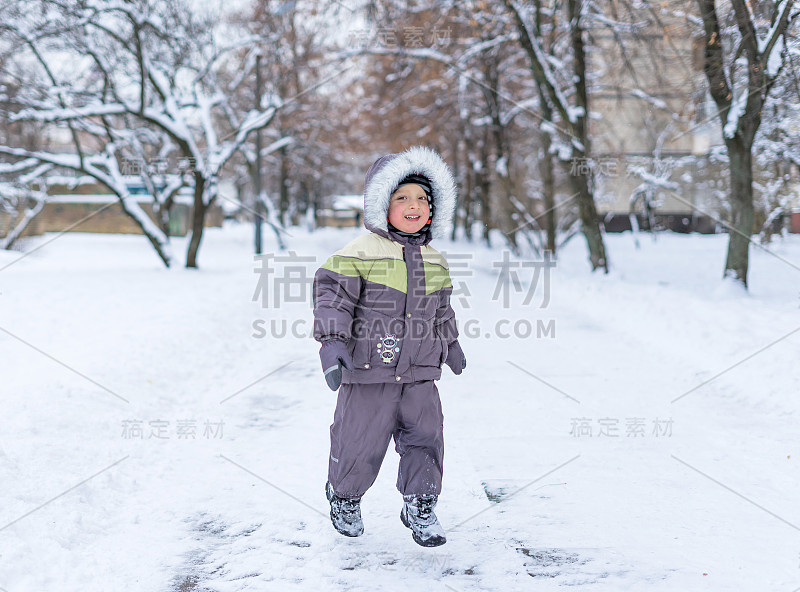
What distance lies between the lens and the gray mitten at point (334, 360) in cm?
289

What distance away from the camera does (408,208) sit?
3.17 metres

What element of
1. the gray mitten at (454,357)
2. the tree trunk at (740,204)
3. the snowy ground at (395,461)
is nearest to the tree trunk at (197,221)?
the snowy ground at (395,461)

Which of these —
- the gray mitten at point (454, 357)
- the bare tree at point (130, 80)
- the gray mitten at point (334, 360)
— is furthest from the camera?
the bare tree at point (130, 80)

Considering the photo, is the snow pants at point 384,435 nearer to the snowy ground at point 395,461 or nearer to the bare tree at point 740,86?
the snowy ground at point 395,461

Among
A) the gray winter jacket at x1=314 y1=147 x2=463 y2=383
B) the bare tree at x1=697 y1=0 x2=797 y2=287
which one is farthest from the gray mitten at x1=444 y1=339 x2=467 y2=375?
the bare tree at x1=697 y1=0 x2=797 y2=287

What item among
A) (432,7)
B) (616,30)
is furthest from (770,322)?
(432,7)

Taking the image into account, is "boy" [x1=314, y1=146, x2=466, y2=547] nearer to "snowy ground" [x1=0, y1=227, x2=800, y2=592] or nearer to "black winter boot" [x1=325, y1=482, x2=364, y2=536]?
"black winter boot" [x1=325, y1=482, x2=364, y2=536]

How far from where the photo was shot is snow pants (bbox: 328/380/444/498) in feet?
10.3

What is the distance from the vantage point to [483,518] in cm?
348

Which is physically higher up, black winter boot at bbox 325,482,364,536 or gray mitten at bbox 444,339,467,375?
gray mitten at bbox 444,339,467,375

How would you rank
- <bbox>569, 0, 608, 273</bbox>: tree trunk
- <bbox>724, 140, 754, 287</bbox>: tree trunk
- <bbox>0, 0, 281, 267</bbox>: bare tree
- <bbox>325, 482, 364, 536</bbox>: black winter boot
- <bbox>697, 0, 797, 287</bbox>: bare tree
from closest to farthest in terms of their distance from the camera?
<bbox>325, 482, 364, 536</bbox>: black winter boot → <bbox>697, 0, 797, 287</bbox>: bare tree → <bbox>724, 140, 754, 287</bbox>: tree trunk → <bbox>0, 0, 281, 267</bbox>: bare tree → <bbox>569, 0, 608, 273</bbox>: tree trunk

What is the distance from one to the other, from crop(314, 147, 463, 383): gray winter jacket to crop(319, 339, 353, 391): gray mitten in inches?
1.6

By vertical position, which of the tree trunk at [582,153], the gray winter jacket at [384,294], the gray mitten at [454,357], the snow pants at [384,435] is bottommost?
the snow pants at [384,435]

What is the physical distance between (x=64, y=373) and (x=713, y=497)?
4.60 metres
